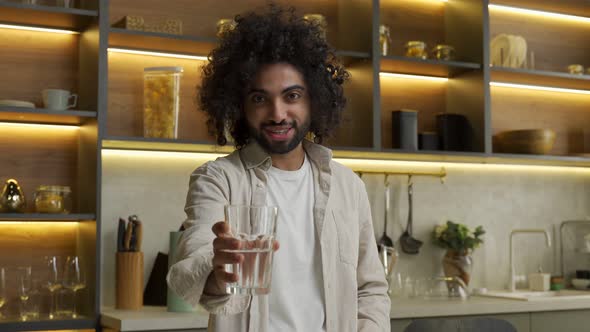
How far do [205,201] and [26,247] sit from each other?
77.1 inches

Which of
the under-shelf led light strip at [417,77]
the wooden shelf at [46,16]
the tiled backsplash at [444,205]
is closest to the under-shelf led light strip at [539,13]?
the under-shelf led light strip at [417,77]

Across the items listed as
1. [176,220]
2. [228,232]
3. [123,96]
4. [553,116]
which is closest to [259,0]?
[123,96]

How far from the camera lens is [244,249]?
1.24 m

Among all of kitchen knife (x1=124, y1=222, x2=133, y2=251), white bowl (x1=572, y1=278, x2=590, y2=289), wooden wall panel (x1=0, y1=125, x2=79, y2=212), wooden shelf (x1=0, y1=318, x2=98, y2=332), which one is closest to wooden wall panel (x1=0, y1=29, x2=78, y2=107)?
wooden wall panel (x1=0, y1=125, x2=79, y2=212)

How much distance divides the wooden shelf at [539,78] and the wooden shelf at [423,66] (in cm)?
17

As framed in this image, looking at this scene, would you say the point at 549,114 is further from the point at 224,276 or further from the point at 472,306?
the point at 224,276

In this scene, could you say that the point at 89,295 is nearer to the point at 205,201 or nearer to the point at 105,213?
the point at 105,213

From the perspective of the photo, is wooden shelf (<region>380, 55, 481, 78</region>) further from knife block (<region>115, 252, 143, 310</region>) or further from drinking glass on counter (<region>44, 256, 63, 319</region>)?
drinking glass on counter (<region>44, 256, 63, 319</region>)

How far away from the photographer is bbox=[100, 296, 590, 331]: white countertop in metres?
2.86

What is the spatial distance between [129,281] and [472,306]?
1469 millimetres

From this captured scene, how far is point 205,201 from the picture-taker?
1.58 metres

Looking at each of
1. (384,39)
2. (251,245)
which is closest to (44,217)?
(384,39)

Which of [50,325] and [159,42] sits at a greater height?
[159,42]

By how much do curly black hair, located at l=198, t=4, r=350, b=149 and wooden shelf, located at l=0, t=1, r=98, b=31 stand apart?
144 cm
